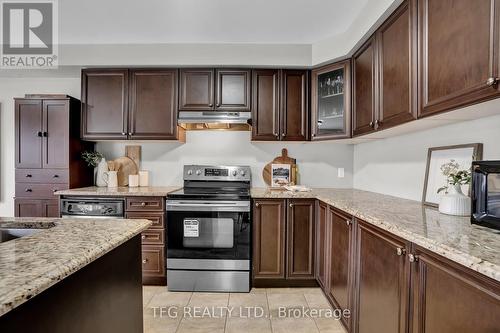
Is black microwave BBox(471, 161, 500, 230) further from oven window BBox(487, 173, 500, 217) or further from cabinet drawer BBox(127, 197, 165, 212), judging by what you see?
cabinet drawer BBox(127, 197, 165, 212)

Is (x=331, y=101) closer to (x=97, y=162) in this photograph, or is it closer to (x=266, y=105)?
(x=266, y=105)

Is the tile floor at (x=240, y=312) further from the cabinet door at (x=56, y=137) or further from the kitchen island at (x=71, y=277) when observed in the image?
the cabinet door at (x=56, y=137)

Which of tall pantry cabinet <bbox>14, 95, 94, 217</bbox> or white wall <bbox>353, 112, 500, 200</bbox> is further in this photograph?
tall pantry cabinet <bbox>14, 95, 94, 217</bbox>

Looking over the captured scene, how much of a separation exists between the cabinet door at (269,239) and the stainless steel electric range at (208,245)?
0.09m

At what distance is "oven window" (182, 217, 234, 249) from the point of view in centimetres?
261

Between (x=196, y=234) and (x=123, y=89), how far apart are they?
1755mm

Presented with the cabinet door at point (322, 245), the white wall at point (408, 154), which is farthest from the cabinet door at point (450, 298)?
the cabinet door at point (322, 245)

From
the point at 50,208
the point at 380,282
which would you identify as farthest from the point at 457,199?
the point at 50,208

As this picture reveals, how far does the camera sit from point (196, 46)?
9.35ft

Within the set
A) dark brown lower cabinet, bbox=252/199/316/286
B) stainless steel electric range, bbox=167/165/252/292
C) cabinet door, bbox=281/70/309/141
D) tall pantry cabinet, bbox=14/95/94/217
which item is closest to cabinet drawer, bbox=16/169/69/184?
tall pantry cabinet, bbox=14/95/94/217

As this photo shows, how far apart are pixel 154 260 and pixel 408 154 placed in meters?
2.51

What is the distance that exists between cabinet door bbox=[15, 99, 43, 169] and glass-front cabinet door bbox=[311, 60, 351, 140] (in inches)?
113

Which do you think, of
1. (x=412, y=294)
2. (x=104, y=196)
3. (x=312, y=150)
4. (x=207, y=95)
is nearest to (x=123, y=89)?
(x=207, y=95)

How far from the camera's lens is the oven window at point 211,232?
2605 mm
